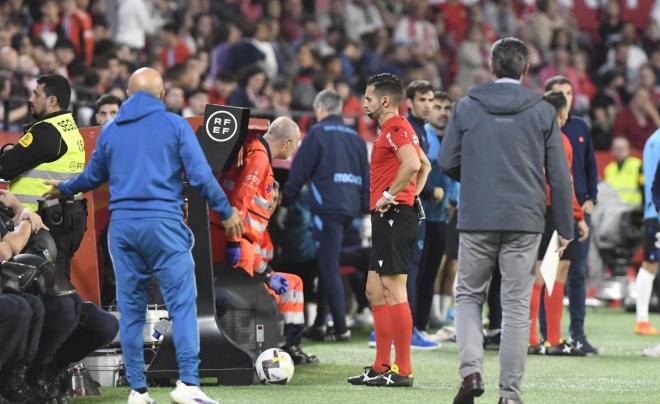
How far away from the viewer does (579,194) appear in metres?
10.9

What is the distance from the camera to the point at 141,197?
7.23 metres

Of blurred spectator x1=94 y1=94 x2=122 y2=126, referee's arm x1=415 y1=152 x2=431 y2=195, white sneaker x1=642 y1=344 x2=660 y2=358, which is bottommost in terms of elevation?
white sneaker x1=642 y1=344 x2=660 y2=358

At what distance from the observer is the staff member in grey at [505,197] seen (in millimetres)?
7180

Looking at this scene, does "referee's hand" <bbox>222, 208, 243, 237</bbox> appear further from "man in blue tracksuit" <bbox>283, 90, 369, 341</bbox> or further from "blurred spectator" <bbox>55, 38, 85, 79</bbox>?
"blurred spectator" <bbox>55, 38, 85, 79</bbox>

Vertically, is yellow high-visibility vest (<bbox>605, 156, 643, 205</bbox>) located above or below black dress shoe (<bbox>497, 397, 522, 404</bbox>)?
above

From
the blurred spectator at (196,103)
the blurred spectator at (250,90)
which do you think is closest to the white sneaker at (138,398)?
the blurred spectator at (196,103)

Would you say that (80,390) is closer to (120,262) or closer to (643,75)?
(120,262)

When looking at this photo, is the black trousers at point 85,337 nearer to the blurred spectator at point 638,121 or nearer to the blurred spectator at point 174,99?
the blurred spectator at point 174,99

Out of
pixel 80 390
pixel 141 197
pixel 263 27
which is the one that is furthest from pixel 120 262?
pixel 263 27

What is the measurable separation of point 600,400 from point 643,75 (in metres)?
15.4

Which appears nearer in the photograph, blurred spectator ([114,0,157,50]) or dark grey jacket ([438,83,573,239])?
dark grey jacket ([438,83,573,239])

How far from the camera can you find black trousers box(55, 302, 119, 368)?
7777 mm

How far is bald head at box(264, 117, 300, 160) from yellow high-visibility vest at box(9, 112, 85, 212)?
1.51 m

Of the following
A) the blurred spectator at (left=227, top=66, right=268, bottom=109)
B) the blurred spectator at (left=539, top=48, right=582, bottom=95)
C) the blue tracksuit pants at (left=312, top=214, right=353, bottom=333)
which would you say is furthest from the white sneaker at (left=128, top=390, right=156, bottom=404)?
the blurred spectator at (left=539, top=48, right=582, bottom=95)
